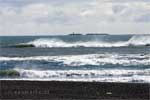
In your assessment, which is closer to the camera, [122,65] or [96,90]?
[96,90]

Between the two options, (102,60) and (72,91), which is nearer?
(72,91)

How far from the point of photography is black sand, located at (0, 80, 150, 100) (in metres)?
15.1

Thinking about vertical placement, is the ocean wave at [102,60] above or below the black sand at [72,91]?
above

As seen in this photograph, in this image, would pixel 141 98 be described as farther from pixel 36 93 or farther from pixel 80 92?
pixel 36 93

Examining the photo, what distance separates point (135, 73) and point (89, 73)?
2.66 metres

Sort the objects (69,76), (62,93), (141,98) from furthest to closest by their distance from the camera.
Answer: (69,76) < (62,93) < (141,98)

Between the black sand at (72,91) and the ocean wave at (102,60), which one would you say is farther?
the ocean wave at (102,60)

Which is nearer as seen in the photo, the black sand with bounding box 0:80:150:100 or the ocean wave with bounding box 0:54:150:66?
the black sand with bounding box 0:80:150:100

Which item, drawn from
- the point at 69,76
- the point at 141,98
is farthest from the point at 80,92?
the point at 69,76

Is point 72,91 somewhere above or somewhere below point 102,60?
below

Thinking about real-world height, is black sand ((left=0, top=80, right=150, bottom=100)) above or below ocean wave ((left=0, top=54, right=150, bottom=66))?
below

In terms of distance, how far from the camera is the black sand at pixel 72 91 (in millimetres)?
15060

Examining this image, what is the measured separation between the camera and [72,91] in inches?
653

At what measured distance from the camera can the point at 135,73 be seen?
89.3ft
